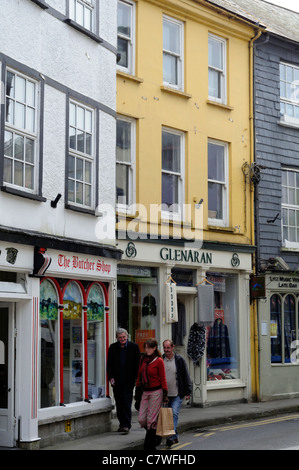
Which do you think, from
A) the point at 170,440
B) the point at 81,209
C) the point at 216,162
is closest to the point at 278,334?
the point at 216,162

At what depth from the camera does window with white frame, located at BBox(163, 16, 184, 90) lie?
60.6 ft

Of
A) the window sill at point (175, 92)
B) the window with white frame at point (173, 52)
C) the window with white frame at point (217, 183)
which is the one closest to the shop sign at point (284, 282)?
the window with white frame at point (217, 183)

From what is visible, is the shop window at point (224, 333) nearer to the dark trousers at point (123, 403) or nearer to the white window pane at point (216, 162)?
the white window pane at point (216, 162)

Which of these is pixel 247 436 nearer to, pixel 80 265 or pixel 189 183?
pixel 80 265

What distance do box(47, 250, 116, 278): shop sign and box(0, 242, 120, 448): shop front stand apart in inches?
0.6

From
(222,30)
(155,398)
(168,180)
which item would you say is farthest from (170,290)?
(222,30)

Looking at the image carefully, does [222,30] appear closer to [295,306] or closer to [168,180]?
[168,180]

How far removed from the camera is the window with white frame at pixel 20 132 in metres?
12.1

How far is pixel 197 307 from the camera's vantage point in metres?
18.6

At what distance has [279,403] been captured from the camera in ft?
62.8

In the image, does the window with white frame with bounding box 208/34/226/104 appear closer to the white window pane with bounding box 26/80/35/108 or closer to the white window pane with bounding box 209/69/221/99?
the white window pane with bounding box 209/69/221/99

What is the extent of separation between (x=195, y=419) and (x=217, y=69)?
876cm

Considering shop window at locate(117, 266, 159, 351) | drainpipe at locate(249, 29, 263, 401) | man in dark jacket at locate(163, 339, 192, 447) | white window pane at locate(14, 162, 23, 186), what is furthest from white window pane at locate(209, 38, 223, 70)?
man in dark jacket at locate(163, 339, 192, 447)

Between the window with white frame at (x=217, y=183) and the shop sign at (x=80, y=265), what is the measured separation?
17.1 ft
